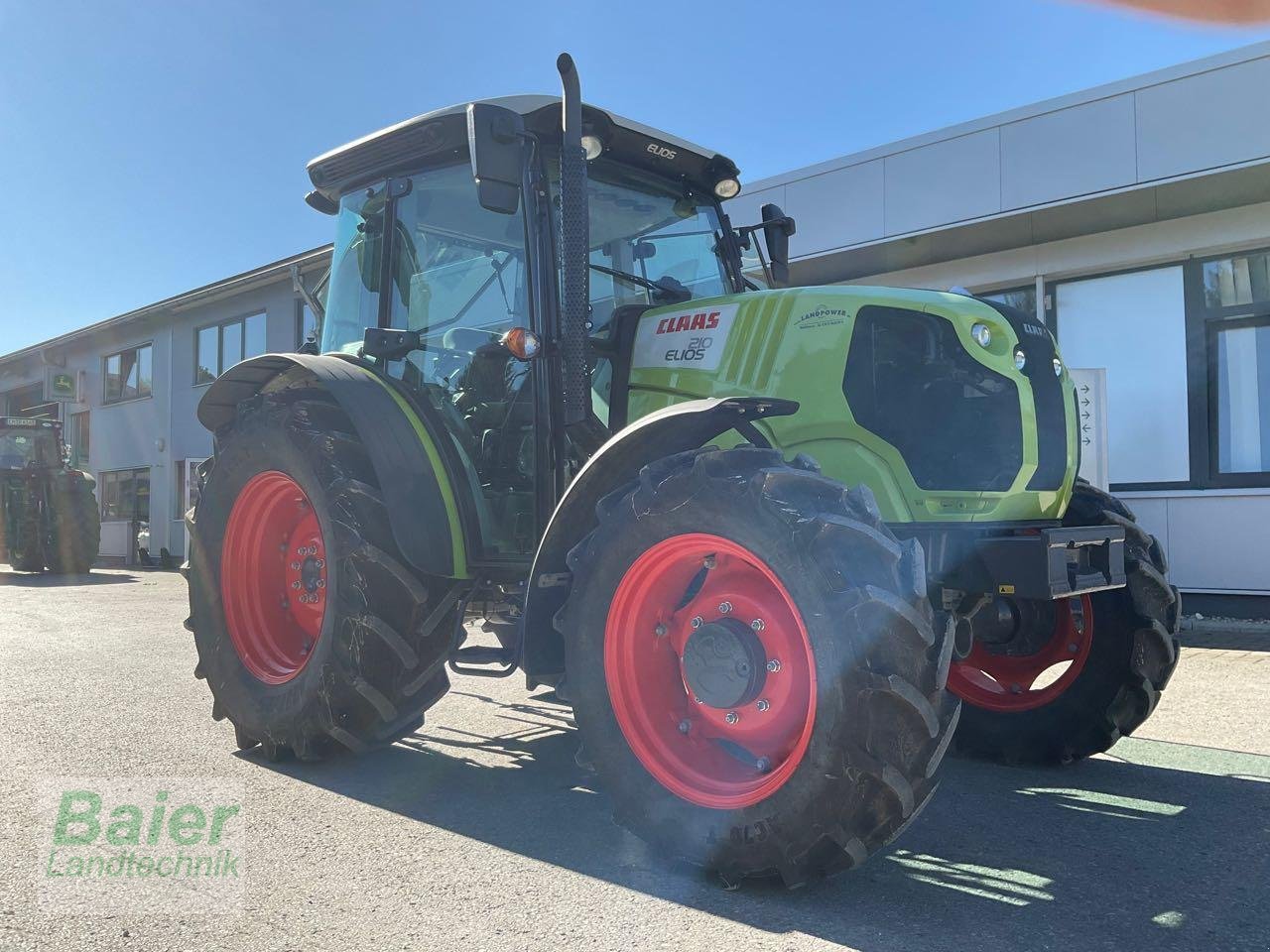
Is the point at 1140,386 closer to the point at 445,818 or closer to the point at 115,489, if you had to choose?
the point at 445,818

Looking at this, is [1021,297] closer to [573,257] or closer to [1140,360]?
[1140,360]

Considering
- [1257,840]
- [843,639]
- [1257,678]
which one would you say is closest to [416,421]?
[843,639]

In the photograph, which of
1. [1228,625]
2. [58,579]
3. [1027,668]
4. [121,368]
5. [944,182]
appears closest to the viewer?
[1027,668]

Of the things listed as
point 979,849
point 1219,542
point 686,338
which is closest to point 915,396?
point 686,338

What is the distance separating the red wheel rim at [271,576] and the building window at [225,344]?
16.3 meters

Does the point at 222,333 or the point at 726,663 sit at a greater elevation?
the point at 222,333

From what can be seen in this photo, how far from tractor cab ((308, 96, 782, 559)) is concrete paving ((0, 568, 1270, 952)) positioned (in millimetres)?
1147

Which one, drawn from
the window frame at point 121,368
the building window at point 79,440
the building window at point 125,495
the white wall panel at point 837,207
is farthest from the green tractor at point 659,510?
the building window at point 79,440

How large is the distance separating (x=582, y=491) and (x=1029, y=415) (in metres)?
1.64

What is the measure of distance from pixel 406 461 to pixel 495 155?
50.4 inches

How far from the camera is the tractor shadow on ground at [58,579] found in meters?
16.2

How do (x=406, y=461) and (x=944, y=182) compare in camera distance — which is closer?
(x=406, y=461)

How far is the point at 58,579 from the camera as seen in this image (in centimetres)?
1739

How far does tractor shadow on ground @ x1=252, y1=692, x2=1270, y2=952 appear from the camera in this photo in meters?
2.73
